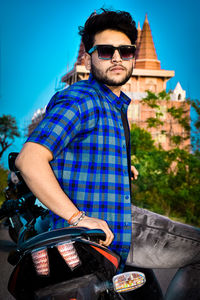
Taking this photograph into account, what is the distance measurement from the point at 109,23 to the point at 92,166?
955mm

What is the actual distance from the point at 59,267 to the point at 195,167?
11.3 meters

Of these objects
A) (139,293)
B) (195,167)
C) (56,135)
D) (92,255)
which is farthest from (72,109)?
(195,167)

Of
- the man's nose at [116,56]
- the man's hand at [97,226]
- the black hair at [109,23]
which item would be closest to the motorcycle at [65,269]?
the man's hand at [97,226]

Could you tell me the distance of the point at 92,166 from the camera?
4.90 ft

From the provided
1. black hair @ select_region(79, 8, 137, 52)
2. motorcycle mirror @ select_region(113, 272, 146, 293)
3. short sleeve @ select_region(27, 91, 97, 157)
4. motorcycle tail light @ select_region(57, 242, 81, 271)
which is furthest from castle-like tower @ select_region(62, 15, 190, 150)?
motorcycle tail light @ select_region(57, 242, 81, 271)

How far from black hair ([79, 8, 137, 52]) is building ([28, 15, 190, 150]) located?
1225 centimetres

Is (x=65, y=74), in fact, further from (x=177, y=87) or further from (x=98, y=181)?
(x=98, y=181)

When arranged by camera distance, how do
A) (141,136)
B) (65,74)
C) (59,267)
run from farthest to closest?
(65,74) < (141,136) < (59,267)

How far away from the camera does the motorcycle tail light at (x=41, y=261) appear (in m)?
0.94

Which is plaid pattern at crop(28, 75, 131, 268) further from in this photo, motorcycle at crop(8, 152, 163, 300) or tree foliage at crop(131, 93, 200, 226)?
tree foliage at crop(131, 93, 200, 226)

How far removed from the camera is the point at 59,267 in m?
0.95

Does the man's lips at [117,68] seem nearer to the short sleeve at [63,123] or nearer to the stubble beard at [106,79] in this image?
the stubble beard at [106,79]

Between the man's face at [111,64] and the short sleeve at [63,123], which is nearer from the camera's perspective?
the short sleeve at [63,123]

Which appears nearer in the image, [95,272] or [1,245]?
[95,272]
